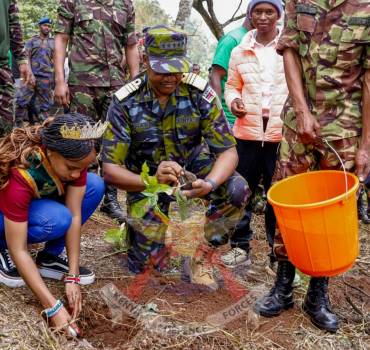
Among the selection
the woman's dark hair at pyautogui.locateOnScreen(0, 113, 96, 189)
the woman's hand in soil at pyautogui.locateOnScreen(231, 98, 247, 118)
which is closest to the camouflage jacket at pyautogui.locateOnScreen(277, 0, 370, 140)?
the woman's hand in soil at pyautogui.locateOnScreen(231, 98, 247, 118)

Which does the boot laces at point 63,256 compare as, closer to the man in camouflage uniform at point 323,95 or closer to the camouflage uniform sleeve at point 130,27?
the man in camouflage uniform at point 323,95

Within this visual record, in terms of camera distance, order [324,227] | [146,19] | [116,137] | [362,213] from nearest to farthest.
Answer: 1. [324,227]
2. [116,137]
3. [362,213]
4. [146,19]

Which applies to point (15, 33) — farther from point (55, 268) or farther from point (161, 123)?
point (55, 268)

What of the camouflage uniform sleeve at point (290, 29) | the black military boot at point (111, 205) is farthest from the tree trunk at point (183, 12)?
the camouflage uniform sleeve at point (290, 29)

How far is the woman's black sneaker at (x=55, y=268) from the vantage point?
2965 millimetres

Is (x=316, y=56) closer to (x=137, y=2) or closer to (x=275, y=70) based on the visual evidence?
(x=275, y=70)

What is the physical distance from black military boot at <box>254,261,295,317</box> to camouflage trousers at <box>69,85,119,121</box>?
83.3 inches

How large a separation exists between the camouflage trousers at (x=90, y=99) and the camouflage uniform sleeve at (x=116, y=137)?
125 cm

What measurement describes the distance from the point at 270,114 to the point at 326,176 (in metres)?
1.15

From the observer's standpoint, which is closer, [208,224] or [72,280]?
[72,280]

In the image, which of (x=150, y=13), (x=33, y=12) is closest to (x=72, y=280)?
(x=33, y=12)

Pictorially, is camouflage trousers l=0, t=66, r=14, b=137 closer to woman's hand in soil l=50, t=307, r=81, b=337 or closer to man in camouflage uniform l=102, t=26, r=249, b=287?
man in camouflage uniform l=102, t=26, r=249, b=287

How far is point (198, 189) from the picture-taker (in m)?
2.73

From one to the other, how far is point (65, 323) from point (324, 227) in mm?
1211
